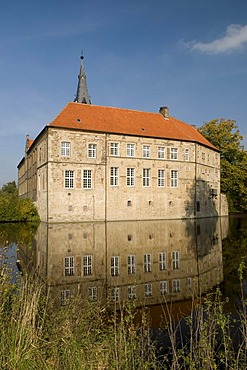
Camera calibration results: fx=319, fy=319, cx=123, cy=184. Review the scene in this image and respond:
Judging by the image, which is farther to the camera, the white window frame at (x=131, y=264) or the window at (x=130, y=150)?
the window at (x=130, y=150)

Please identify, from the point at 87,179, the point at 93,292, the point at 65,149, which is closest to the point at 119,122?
the point at 65,149

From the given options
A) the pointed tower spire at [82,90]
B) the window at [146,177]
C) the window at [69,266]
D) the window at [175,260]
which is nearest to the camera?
the window at [69,266]

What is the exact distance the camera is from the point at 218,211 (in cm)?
4009

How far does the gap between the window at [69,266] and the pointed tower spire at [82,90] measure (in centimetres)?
3931

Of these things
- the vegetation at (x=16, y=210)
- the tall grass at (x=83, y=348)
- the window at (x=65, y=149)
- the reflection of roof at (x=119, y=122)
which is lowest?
the tall grass at (x=83, y=348)

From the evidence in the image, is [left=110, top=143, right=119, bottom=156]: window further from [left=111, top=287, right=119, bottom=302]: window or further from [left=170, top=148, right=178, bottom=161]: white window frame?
[left=111, top=287, right=119, bottom=302]: window

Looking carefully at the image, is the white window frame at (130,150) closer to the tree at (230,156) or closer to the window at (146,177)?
the window at (146,177)

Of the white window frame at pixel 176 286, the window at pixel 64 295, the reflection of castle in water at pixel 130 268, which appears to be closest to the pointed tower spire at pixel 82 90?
the reflection of castle in water at pixel 130 268

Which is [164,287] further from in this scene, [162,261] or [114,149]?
[114,149]

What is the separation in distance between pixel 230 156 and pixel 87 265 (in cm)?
3791

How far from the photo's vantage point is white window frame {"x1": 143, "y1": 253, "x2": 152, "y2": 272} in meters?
10.2

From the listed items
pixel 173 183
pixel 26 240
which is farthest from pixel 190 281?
pixel 173 183

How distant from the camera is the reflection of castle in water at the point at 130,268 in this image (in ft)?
25.5

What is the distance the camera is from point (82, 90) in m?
48.7
